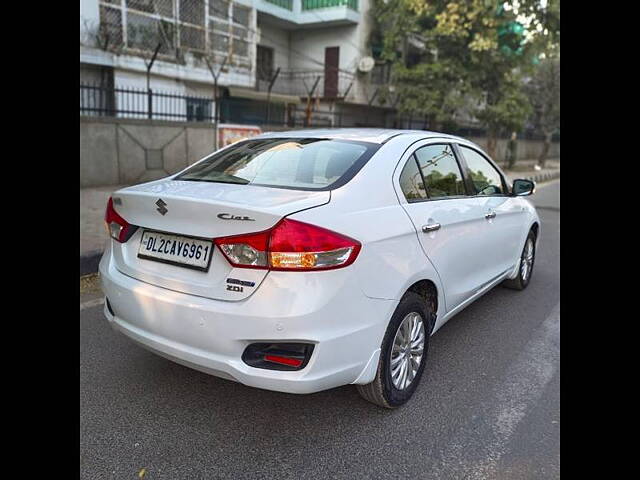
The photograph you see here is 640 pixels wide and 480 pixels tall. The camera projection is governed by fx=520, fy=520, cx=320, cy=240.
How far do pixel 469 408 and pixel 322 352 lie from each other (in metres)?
1.15

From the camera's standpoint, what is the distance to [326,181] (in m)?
2.88

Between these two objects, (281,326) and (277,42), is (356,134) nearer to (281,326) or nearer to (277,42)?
(281,326)

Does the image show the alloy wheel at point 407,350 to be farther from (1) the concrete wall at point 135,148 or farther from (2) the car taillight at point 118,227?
(1) the concrete wall at point 135,148

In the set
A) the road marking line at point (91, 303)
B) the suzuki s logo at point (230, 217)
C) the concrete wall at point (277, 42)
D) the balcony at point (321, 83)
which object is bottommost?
the road marking line at point (91, 303)

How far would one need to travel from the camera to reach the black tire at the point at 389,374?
109 inches

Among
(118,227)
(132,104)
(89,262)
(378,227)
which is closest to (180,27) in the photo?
(132,104)

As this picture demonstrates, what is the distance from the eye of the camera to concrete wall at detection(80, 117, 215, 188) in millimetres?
9922

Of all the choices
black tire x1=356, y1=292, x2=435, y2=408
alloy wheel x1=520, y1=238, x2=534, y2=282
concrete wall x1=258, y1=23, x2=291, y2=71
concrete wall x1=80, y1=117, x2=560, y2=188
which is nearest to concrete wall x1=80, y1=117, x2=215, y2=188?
concrete wall x1=80, y1=117, x2=560, y2=188

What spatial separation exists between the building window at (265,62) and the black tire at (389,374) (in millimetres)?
19935

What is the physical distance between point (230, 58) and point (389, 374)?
1589 cm

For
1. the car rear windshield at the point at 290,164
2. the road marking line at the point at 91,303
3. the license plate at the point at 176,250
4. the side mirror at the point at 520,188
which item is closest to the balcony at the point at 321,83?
the side mirror at the point at 520,188

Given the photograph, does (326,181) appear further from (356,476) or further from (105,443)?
(105,443)

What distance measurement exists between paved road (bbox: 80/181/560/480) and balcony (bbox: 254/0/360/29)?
1871cm

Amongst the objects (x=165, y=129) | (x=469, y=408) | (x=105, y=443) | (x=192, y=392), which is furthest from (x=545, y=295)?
(x=165, y=129)
